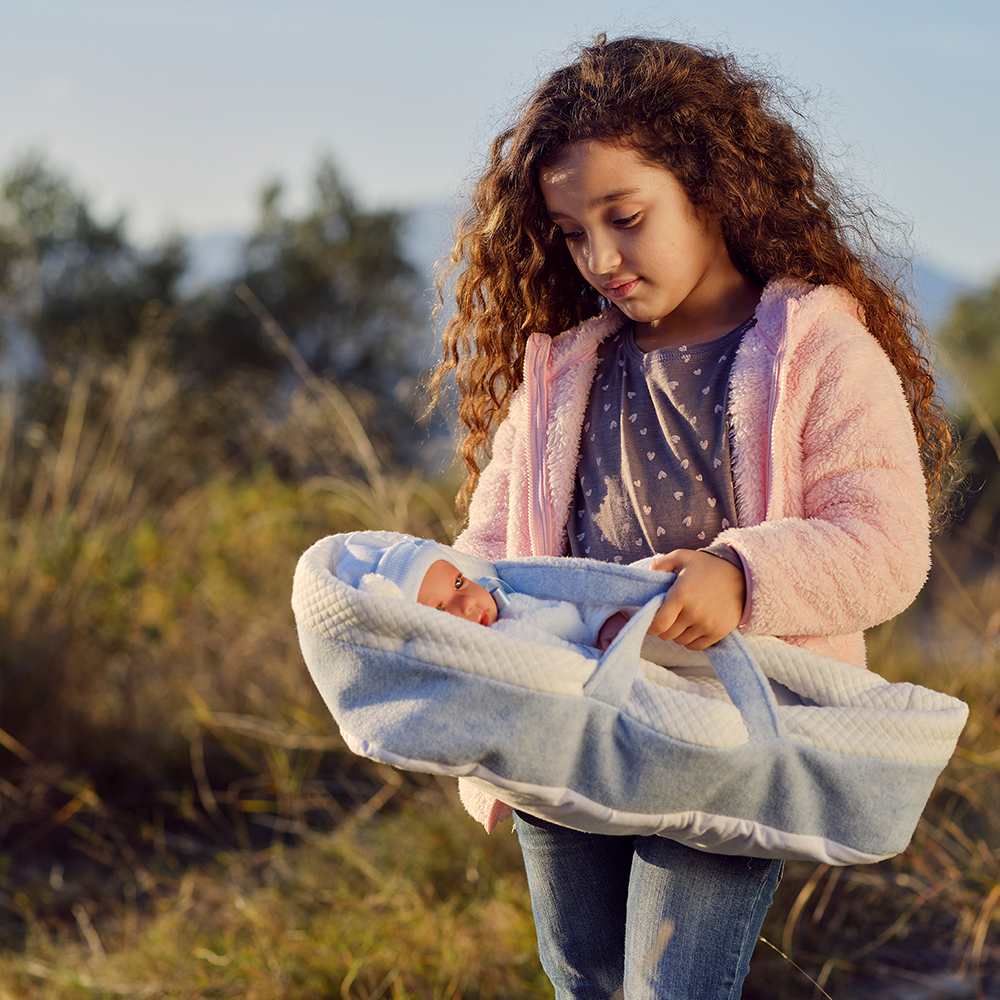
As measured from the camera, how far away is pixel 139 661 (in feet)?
13.0

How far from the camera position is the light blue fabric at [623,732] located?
1119 mm

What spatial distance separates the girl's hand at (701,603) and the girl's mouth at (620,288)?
459 millimetres

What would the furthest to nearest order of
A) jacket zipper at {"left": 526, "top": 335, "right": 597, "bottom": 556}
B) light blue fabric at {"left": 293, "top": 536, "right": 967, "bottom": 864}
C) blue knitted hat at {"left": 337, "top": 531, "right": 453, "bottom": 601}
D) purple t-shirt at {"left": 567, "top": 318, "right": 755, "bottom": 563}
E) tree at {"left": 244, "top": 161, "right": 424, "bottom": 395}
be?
tree at {"left": 244, "top": 161, "right": 424, "bottom": 395} → jacket zipper at {"left": 526, "top": 335, "right": 597, "bottom": 556} → purple t-shirt at {"left": 567, "top": 318, "right": 755, "bottom": 563} → blue knitted hat at {"left": 337, "top": 531, "right": 453, "bottom": 601} → light blue fabric at {"left": 293, "top": 536, "right": 967, "bottom": 864}

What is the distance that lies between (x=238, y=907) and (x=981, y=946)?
6.07 feet

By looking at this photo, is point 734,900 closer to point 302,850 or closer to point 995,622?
point 995,622

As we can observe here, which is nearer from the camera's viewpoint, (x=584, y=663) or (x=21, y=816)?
(x=584, y=663)

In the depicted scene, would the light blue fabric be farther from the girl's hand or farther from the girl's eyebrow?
the girl's eyebrow

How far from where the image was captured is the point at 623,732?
1.15 m

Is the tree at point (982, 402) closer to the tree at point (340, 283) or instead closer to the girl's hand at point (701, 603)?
the girl's hand at point (701, 603)

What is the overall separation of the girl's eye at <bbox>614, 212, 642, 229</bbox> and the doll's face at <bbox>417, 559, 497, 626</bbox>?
579 mm

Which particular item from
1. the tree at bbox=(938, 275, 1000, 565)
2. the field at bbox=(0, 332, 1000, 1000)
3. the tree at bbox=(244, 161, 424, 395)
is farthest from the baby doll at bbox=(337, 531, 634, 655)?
the tree at bbox=(244, 161, 424, 395)

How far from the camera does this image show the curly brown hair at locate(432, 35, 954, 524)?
4.99ft

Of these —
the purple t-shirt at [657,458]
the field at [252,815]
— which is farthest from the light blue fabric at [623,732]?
the field at [252,815]

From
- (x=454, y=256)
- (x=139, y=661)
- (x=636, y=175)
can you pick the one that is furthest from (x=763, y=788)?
(x=139, y=661)
